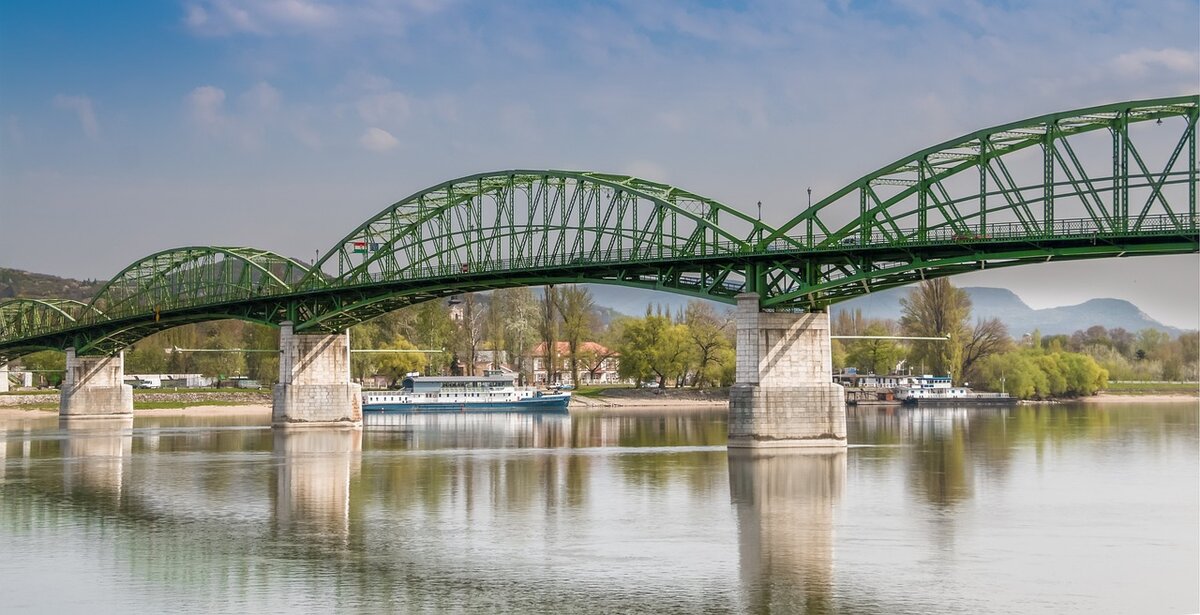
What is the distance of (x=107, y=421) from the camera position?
121375mm

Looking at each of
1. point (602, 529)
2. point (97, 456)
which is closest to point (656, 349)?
point (97, 456)

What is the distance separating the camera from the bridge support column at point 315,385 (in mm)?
102375

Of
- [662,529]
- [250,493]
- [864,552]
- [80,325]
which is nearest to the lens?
[864,552]

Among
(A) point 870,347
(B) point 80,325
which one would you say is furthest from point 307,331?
(A) point 870,347

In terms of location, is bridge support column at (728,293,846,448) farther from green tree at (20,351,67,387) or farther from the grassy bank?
the grassy bank

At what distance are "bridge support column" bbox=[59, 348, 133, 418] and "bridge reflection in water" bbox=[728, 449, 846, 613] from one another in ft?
257

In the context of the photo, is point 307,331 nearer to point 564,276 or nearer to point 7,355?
point 564,276

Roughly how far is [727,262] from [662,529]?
34040 mm

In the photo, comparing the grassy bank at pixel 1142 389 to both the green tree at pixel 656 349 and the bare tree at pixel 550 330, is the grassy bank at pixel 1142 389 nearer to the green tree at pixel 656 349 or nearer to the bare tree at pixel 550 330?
the green tree at pixel 656 349

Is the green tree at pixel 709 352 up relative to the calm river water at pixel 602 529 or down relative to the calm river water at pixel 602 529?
up

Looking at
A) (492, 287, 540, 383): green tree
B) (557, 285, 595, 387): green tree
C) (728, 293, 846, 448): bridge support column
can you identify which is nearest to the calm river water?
(728, 293, 846, 448): bridge support column

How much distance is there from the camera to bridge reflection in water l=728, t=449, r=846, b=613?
31.7 metres

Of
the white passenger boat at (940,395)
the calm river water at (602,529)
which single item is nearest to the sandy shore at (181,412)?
the calm river water at (602,529)

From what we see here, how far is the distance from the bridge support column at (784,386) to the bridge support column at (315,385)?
40.7 metres
